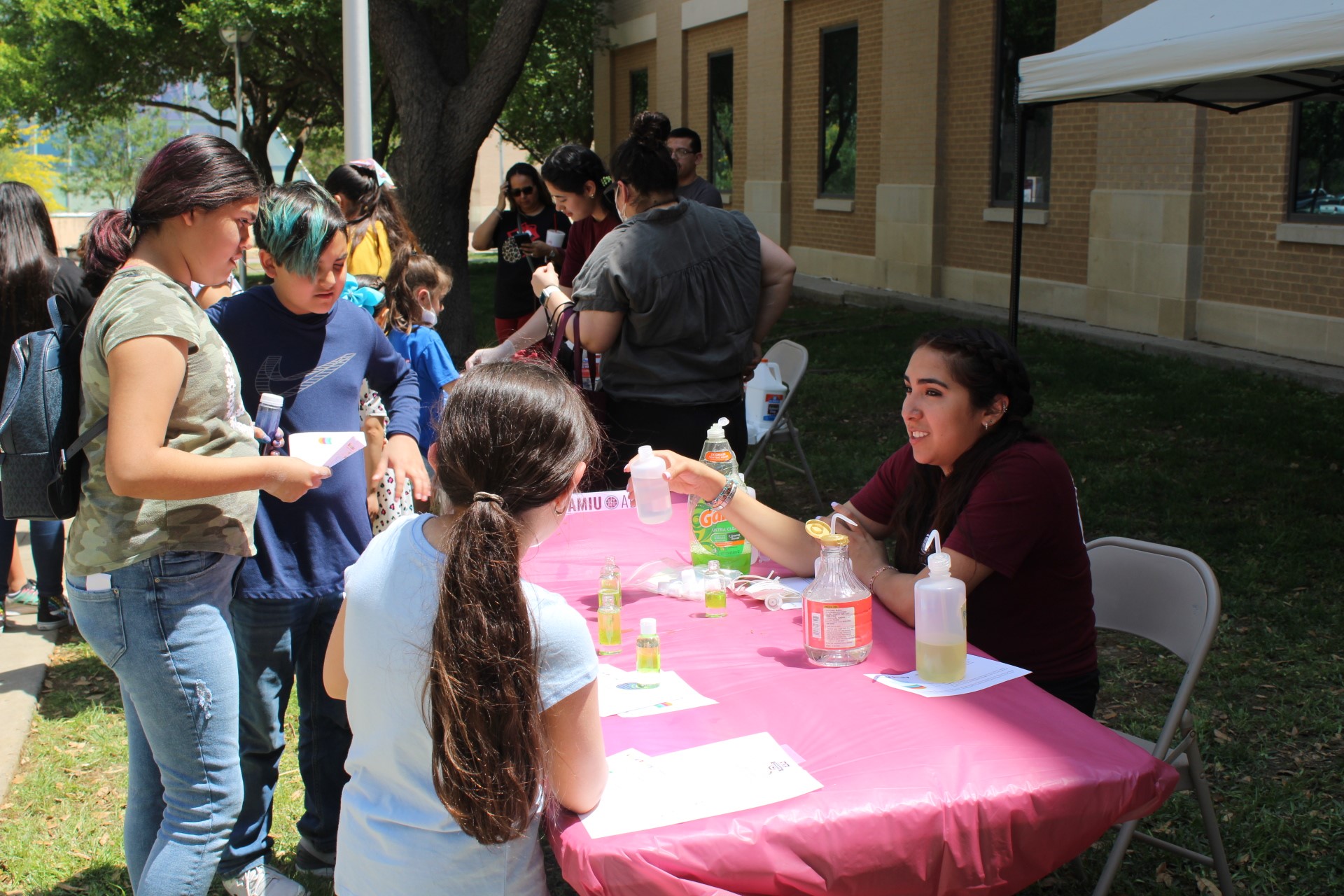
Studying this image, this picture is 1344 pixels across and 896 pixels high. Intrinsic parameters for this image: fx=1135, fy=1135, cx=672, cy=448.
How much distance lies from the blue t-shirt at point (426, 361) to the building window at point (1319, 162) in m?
7.71

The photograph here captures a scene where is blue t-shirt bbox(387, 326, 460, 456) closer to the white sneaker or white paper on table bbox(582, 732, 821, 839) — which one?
the white sneaker

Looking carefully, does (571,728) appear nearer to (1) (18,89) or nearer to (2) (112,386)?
(2) (112,386)

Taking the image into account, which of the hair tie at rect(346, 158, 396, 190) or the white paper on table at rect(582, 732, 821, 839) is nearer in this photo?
the white paper on table at rect(582, 732, 821, 839)

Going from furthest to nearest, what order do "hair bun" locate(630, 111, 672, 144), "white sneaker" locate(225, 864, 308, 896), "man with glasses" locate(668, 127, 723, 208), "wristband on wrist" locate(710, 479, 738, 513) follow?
"man with glasses" locate(668, 127, 723, 208) < "hair bun" locate(630, 111, 672, 144) < "wristband on wrist" locate(710, 479, 738, 513) < "white sneaker" locate(225, 864, 308, 896)

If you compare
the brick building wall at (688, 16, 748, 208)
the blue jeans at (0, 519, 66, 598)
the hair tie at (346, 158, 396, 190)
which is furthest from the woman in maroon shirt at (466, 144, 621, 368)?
the brick building wall at (688, 16, 748, 208)

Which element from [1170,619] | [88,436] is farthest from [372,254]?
[1170,619]

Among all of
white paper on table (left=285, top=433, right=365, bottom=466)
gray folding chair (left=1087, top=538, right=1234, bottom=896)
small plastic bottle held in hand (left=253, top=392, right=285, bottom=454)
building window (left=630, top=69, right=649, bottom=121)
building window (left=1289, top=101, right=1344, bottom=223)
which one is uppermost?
building window (left=630, top=69, right=649, bottom=121)

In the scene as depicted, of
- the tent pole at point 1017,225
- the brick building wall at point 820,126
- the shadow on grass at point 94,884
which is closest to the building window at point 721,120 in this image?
the brick building wall at point 820,126

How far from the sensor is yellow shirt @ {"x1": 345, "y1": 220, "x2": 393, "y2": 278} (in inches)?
160

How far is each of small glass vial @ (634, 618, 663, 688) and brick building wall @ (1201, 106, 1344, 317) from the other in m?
8.37

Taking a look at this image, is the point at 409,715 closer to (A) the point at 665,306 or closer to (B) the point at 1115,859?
(B) the point at 1115,859

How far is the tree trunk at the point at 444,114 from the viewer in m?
9.22

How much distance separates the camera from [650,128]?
13.6 feet

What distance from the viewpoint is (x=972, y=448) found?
2586 mm
